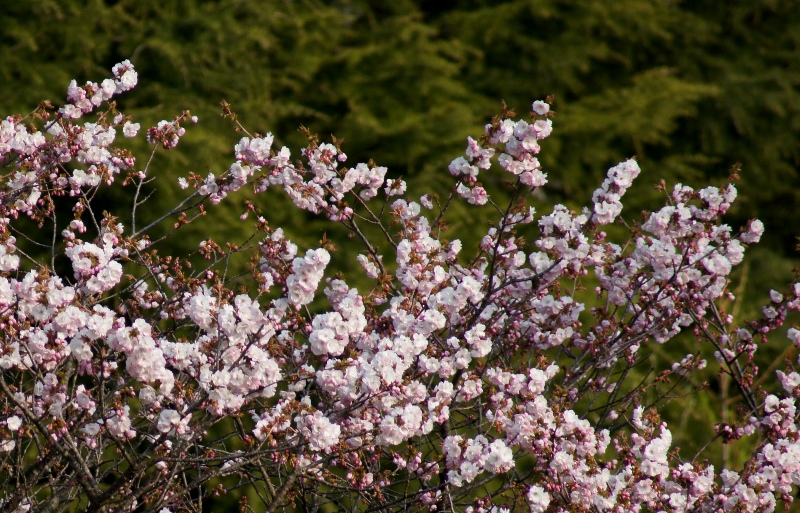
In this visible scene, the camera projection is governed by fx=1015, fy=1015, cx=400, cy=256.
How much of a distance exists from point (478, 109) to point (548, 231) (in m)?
5.37

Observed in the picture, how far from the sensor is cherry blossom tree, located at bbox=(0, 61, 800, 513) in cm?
241

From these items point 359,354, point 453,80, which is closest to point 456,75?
point 453,80

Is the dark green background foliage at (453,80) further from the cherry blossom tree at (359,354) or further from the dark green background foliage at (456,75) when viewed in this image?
the cherry blossom tree at (359,354)

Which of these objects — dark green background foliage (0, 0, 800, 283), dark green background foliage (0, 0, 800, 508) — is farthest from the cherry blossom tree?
dark green background foliage (0, 0, 800, 283)

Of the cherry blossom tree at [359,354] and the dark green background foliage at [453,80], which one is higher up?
the cherry blossom tree at [359,354]

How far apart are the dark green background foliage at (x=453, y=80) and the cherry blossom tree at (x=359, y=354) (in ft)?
10.9

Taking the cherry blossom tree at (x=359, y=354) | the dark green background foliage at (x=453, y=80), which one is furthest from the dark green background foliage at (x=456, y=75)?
the cherry blossom tree at (x=359, y=354)

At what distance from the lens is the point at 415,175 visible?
8055mm

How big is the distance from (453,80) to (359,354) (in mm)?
6282

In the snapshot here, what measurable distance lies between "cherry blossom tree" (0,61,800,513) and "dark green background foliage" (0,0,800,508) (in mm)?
3316

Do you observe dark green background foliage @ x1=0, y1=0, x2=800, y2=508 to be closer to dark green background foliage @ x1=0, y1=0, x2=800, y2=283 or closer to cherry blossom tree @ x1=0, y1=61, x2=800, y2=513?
dark green background foliage @ x1=0, y1=0, x2=800, y2=283

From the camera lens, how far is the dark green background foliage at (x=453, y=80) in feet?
Result: 23.9

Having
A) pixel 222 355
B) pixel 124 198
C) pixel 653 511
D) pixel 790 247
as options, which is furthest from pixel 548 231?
pixel 790 247

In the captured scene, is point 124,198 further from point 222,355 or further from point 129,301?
point 222,355
